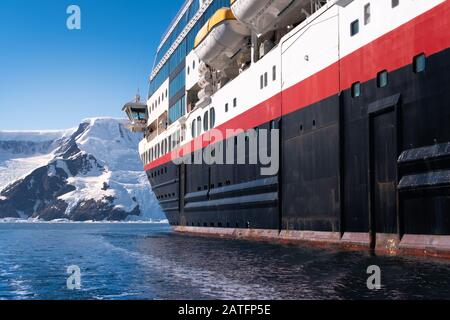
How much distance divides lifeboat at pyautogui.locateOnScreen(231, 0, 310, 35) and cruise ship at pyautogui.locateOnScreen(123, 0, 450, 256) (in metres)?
0.06

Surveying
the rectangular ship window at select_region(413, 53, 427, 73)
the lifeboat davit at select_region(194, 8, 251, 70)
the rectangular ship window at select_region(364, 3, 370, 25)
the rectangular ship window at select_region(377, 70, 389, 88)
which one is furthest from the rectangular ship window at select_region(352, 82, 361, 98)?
the lifeboat davit at select_region(194, 8, 251, 70)

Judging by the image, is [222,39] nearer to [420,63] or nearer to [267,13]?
[267,13]

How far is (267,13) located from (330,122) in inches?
313

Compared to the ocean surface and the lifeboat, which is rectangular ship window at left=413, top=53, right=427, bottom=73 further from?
the lifeboat

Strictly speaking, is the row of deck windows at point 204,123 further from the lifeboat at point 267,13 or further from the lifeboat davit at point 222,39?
the lifeboat at point 267,13

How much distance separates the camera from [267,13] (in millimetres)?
24406

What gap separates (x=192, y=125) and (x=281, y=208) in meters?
15.4

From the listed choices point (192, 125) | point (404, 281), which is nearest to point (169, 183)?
point (192, 125)

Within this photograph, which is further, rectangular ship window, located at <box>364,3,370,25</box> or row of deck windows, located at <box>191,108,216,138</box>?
row of deck windows, located at <box>191,108,216,138</box>

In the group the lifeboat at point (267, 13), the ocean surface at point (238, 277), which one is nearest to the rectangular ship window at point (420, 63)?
the ocean surface at point (238, 277)

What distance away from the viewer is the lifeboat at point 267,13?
2352 centimetres

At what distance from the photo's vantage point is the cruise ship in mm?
14391

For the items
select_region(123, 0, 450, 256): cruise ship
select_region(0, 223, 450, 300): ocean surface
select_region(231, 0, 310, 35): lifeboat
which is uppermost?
select_region(231, 0, 310, 35): lifeboat

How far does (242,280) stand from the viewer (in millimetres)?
12172
